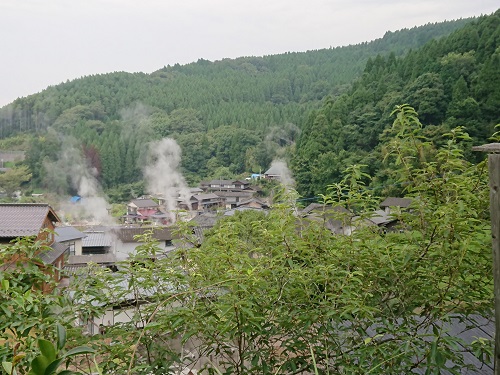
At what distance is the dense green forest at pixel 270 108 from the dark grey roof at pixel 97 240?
33.5 ft

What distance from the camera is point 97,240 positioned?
66.6 feet

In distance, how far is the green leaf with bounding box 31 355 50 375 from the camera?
64 centimetres

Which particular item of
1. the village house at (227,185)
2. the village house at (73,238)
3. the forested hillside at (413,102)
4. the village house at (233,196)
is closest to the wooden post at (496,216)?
the forested hillside at (413,102)

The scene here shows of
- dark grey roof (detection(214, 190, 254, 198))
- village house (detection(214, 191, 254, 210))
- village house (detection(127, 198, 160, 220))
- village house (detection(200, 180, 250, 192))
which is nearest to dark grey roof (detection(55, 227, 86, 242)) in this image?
village house (detection(127, 198, 160, 220))

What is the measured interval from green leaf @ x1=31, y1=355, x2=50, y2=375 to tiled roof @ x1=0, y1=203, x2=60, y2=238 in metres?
6.11

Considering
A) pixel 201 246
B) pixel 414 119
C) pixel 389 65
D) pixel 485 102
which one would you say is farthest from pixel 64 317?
pixel 389 65

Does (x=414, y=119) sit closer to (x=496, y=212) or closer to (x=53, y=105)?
(x=496, y=212)

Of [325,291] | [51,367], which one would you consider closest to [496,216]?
[325,291]

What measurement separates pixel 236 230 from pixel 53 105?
5909cm

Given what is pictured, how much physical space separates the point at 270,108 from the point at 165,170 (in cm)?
1598

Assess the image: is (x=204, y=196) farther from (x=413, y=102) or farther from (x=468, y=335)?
(x=468, y=335)

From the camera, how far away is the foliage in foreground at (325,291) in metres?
1.71

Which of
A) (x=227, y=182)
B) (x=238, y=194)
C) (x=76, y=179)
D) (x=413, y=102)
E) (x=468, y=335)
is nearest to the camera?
(x=468, y=335)

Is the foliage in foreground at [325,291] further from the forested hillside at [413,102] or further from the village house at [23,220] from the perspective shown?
the forested hillside at [413,102]
